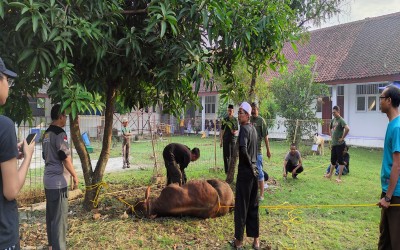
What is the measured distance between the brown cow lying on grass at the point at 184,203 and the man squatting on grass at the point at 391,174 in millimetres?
2644

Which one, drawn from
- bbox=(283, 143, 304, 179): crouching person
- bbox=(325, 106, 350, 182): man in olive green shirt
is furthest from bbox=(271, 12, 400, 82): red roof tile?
bbox=(283, 143, 304, 179): crouching person

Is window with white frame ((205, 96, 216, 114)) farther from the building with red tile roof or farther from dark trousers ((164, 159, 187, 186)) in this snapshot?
dark trousers ((164, 159, 187, 186))

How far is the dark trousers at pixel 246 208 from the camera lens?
15.3ft

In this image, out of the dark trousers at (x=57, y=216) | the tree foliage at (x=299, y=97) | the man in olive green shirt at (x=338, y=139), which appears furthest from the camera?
the tree foliage at (x=299, y=97)

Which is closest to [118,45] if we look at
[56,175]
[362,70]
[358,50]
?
[56,175]

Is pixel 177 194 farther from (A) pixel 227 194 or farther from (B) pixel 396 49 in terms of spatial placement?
(B) pixel 396 49

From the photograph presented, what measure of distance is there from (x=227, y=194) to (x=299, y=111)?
10721 mm

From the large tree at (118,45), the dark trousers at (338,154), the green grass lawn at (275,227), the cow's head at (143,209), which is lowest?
the green grass lawn at (275,227)

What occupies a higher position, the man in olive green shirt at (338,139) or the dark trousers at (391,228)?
the man in olive green shirt at (338,139)

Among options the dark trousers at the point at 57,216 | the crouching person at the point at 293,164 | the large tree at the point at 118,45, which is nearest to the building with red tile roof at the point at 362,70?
the crouching person at the point at 293,164

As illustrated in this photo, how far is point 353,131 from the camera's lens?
59.8 feet

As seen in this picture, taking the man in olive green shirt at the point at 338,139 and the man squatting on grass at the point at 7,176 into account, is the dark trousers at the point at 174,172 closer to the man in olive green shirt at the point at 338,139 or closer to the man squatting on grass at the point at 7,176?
the man squatting on grass at the point at 7,176

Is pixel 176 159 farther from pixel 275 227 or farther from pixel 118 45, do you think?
pixel 118 45

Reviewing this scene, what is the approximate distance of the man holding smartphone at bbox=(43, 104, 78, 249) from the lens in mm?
4223
